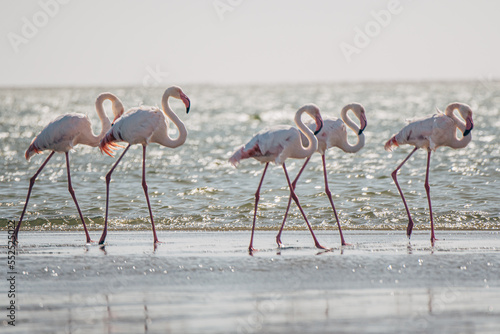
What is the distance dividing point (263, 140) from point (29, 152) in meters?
3.56

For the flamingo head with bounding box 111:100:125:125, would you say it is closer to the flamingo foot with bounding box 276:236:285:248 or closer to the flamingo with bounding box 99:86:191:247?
the flamingo with bounding box 99:86:191:247

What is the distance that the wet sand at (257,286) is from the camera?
582 cm

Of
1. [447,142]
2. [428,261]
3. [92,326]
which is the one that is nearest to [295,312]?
[92,326]

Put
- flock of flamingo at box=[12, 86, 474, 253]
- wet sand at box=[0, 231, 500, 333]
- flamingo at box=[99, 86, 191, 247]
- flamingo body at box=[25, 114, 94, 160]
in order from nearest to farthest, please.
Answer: wet sand at box=[0, 231, 500, 333] → flock of flamingo at box=[12, 86, 474, 253] → flamingo at box=[99, 86, 191, 247] → flamingo body at box=[25, 114, 94, 160]

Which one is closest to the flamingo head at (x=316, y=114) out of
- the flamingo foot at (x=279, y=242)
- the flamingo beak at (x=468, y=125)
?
the flamingo foot at (x=279, y=242)

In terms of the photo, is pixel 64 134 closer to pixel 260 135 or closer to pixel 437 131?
pixel 260 135

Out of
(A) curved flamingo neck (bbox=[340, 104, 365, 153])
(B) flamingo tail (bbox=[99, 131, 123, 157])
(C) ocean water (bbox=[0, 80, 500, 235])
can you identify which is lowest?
(C) ocean water (bbox=[0, 80, 500, 235])

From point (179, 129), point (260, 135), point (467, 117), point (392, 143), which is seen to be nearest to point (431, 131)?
point (467, 117)

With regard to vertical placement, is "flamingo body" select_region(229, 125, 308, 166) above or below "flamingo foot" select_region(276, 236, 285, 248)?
above

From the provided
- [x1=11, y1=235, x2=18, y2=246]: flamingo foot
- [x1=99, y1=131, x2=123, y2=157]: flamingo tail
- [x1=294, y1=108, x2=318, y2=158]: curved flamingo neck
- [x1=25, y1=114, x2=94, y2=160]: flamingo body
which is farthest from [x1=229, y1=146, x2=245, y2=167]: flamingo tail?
[x1=11, y1=235, x2=18, y2=246]: flamingo foot

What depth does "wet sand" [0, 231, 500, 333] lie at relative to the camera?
582cm

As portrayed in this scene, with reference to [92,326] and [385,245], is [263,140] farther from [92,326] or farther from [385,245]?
[92,326]

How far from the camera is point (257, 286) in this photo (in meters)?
7.20

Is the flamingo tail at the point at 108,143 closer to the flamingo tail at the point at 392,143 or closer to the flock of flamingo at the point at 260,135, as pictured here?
the flock of flamingo at the point at 260,135
